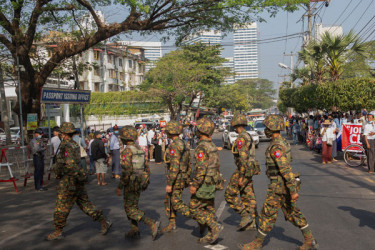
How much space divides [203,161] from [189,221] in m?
1.84

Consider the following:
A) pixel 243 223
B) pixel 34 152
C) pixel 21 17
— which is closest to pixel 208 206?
pixel 243 223

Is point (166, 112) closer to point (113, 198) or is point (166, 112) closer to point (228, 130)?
point (228, 130)

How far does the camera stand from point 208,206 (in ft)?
19.0

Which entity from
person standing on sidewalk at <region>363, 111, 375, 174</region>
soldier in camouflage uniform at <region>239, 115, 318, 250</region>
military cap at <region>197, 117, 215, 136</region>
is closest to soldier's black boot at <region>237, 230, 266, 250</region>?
soldier in camouflage uniform at <region>239, 115, 318, 250</region>

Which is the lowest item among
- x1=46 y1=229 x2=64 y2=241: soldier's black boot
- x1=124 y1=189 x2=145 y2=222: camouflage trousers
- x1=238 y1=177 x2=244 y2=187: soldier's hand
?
x1=46 y1=229 x2=64 y2=241: soldier's black boot

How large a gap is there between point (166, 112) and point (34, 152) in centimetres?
3857

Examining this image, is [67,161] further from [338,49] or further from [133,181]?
[338,49]

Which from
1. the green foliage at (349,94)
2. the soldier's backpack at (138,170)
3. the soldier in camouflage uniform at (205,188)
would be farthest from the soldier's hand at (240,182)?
the green foliage at (349,94)

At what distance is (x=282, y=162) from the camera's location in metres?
5.21

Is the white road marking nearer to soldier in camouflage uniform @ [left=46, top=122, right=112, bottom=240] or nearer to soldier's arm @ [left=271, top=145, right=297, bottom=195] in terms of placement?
soldier in camouflage uniform @ [left=46, top=122, right=112, bottom=240]

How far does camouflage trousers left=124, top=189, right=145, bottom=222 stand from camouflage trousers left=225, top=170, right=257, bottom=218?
4.59 feet

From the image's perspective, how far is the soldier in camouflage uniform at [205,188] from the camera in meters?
5.66

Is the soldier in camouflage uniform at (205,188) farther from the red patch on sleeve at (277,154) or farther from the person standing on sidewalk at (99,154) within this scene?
the person standing on sidewalk at (99,154)

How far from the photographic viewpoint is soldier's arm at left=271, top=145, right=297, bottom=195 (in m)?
5.18
